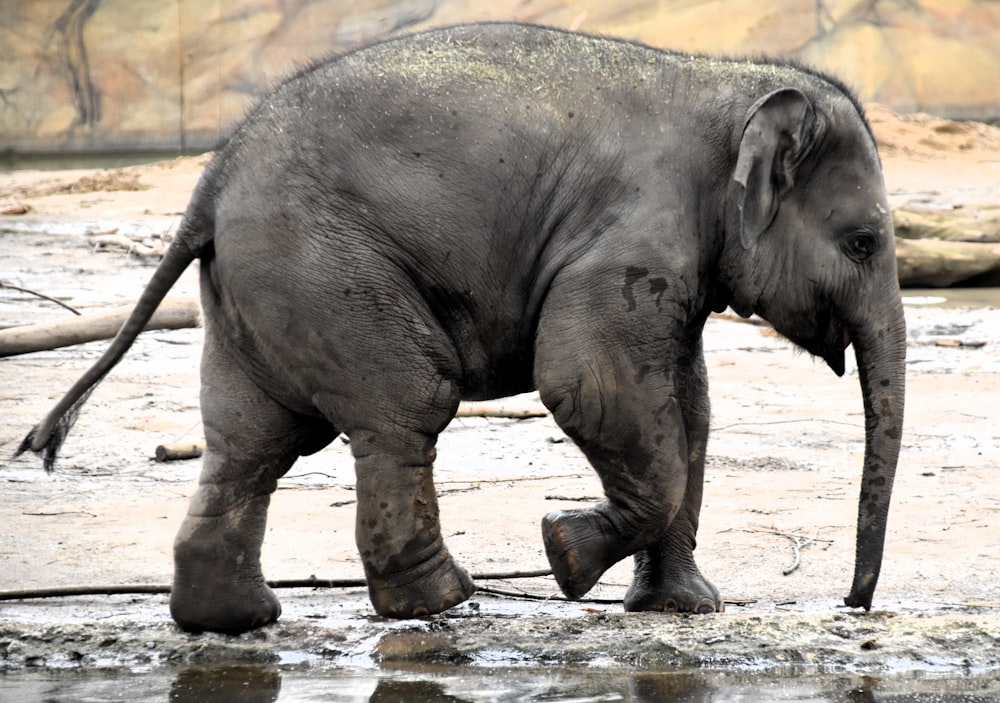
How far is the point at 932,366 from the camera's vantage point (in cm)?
863

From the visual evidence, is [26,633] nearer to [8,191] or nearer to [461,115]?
[461,115]

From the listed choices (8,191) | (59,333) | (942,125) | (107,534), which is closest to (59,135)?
(8,191)

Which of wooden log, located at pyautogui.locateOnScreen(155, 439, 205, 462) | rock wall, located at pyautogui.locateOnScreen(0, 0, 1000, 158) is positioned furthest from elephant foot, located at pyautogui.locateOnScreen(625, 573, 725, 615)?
rock wall, located at pyautogui.locateOnScreen(0, 0, 1000, 158)

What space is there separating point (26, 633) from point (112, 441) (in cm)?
281

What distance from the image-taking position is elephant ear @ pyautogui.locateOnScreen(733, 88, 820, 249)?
4057 millimetres

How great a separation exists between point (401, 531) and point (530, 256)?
797mm

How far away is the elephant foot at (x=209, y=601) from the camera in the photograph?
4.38m

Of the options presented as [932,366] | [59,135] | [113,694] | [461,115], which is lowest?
[113,694]

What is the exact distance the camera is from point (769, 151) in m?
4.08

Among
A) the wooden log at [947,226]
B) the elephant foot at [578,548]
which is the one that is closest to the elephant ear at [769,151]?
the elephant foot at [578,548]

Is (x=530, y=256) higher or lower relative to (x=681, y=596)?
higher

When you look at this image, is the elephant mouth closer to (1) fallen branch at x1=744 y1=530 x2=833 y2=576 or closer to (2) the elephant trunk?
(2) the elephant trunk

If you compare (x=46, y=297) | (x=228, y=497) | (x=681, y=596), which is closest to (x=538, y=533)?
(x=681, y=596)

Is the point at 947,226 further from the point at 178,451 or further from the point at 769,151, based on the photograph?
the point at 769,151
